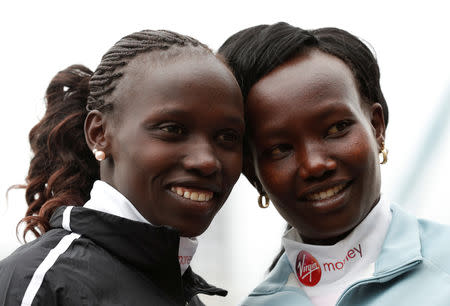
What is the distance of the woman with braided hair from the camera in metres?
1.61

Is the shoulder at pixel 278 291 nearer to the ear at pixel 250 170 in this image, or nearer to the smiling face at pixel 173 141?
the ear at pixel 250 170

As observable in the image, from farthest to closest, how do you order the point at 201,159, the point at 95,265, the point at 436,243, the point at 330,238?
the point at 330,238 < the point at 436,243 < the point at 201,159 < the point at 95,265

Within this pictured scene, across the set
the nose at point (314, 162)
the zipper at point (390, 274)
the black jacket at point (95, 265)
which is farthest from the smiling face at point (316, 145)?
the black jacket at point (95, 265)

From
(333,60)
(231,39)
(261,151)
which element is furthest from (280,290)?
(231,39)

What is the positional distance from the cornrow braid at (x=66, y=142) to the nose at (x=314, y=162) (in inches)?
18.3

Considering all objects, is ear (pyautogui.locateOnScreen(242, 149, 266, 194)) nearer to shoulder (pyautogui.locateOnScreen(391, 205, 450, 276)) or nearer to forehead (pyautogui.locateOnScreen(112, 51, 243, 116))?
forehead (pyautogui.locateOnScreen(112, 51, 243, 116))

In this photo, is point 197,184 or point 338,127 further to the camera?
point 338,127

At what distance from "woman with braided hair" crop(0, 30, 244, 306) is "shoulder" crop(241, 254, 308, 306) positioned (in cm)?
25

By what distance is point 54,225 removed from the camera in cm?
179

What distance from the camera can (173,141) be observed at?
181 cm

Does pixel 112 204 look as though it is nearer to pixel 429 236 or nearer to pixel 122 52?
pixel 122 52

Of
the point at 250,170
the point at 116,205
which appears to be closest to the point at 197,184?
the point at 116,205

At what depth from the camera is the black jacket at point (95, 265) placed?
5.00 feet

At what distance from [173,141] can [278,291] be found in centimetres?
76
